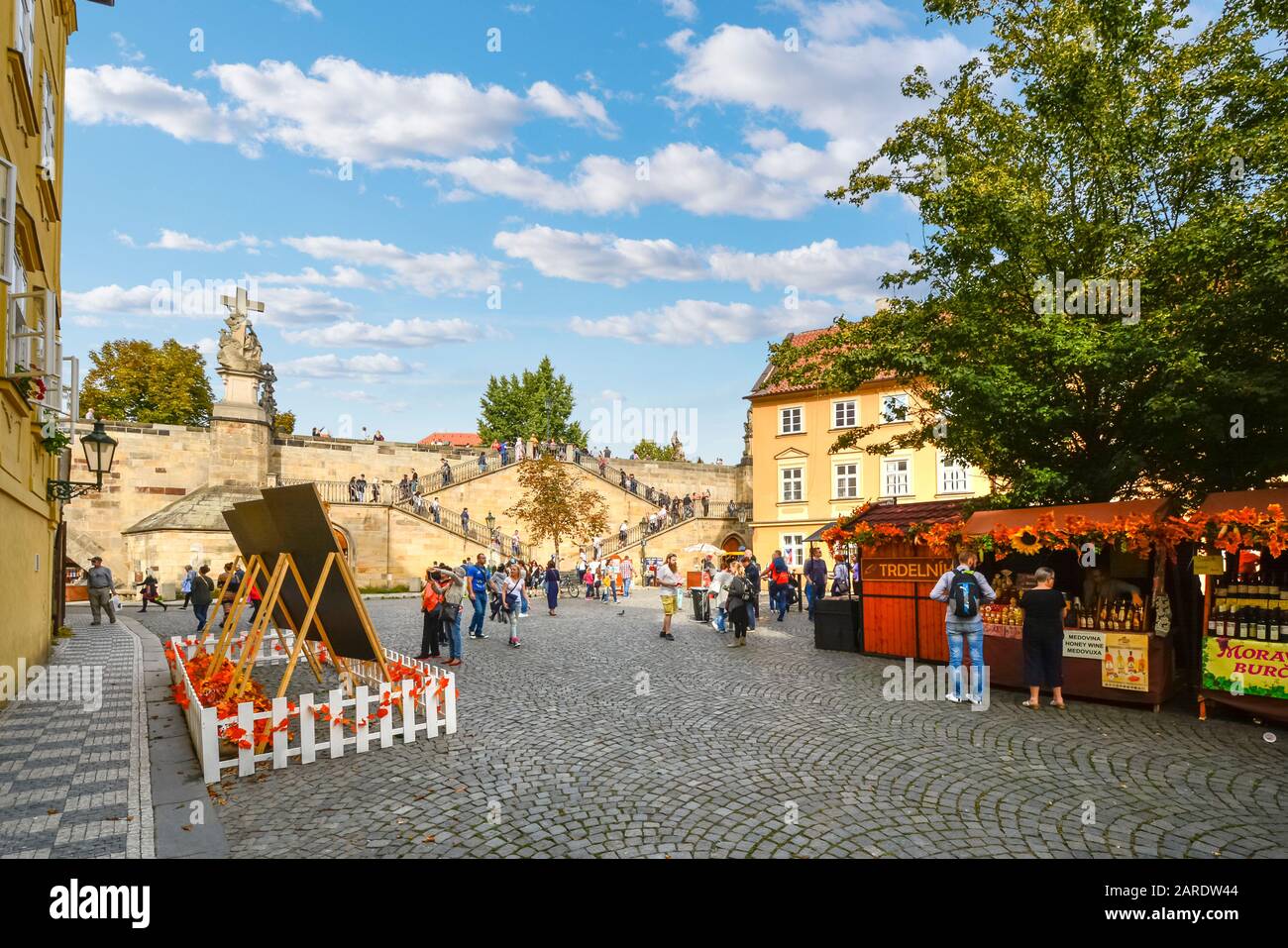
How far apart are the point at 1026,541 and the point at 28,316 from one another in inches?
545

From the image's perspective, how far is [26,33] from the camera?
9.13m

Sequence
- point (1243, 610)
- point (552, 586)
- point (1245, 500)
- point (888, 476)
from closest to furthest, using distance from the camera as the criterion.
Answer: point (1243, 610), point (1245, 500), point (552, 586), point (888, 476)

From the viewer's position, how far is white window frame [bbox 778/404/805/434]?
3794cm

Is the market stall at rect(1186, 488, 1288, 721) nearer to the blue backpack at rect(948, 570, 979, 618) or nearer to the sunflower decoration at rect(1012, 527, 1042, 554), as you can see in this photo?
the sunflower decoration at rect(1012, 527, 1042, 554)

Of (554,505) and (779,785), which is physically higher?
(554,505)

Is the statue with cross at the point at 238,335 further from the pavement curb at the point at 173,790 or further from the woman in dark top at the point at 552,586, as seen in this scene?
the pavement curb at the point at 173,790

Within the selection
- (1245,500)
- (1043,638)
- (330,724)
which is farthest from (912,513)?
(330,724)

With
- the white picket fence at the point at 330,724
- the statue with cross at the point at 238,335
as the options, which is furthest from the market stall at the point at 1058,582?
the statue with cross at the point at 238,335

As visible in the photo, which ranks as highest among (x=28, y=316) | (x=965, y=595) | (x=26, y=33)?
(x=26, y=33)

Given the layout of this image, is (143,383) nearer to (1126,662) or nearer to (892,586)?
(892,586)

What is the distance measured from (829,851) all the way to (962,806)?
1.40 m

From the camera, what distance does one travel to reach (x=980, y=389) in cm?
1034

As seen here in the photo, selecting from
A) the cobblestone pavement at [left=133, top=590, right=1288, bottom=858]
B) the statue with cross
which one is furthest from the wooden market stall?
the statue with cross

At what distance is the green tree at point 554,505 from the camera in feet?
110
